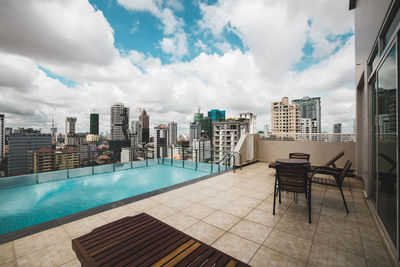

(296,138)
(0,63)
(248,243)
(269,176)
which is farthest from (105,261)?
(0,63)

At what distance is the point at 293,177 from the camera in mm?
2994

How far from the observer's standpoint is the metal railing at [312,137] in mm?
6837

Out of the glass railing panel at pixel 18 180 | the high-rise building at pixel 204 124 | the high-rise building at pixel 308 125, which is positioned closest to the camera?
the glass railing panel at pixel 18 180

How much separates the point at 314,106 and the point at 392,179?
442 ft

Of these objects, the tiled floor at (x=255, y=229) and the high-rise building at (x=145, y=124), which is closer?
the tiled floor at (x=255, y=229)

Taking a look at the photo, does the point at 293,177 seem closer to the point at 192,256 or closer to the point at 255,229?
the point at 255,229

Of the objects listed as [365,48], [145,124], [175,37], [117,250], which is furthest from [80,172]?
[145,124]

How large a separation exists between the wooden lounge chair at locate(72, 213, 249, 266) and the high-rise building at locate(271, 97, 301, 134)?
98.0 metres

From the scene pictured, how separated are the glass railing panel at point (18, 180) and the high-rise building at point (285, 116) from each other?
97.0 meters

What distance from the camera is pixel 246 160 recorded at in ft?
25.5

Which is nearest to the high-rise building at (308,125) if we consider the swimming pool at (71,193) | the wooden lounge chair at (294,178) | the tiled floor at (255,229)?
the swimming pool at (71,193)

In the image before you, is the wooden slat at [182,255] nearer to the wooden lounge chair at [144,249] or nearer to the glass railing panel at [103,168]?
the wooden lounge chair at [144,249]

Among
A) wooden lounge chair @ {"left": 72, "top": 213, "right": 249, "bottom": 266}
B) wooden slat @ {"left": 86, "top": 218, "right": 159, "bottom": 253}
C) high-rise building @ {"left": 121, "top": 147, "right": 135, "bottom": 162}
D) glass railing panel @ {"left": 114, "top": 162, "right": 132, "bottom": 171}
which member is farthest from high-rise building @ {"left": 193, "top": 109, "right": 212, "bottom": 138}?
wooden lounge chair @ {"left": 72, "top": 213, "right": 249, "bottom": 266}

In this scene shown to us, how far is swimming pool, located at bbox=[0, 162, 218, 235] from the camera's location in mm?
3905
